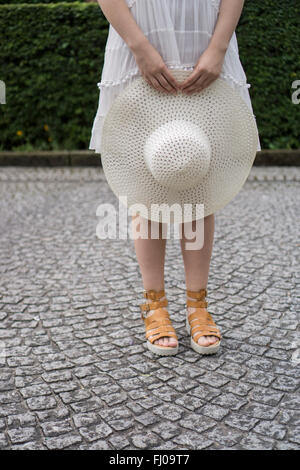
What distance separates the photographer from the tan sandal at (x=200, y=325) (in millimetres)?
2164

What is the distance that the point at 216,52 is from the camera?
6.37 ft

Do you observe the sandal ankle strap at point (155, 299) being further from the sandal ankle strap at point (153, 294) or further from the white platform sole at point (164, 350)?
the white platform sole at point (164, 350)

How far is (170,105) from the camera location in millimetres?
1951

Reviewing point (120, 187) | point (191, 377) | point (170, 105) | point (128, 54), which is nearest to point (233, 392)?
point (191, 377)

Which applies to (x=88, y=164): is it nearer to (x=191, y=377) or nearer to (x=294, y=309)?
(x=294, y=309)

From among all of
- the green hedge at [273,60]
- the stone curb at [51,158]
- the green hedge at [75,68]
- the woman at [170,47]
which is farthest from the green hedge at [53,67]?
the woman at [170,47]

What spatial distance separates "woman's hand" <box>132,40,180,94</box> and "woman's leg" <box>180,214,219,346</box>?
0.55 meters

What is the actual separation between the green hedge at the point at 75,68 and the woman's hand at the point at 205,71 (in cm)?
501

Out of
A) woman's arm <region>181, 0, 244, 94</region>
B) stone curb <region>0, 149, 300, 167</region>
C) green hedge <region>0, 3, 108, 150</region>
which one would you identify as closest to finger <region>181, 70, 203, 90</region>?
woman's arm <region>181, 0, 244, 94</region>

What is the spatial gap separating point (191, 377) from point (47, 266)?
1581 millimetres

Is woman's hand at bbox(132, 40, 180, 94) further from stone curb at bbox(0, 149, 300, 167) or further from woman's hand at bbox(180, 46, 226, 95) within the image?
stone curb at bbox(0, 149, 300, 167)

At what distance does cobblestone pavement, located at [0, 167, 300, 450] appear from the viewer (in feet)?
5.56

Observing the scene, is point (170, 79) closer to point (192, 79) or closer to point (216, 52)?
point (192, 79)

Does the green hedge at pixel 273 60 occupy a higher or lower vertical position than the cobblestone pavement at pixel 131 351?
higher
